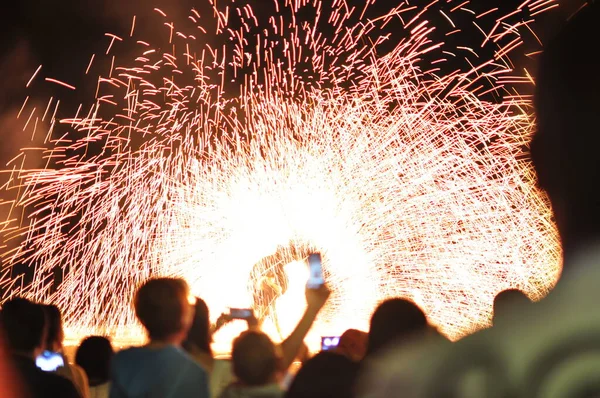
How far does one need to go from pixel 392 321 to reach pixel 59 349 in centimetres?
294

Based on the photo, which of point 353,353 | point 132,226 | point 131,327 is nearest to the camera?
point 353,353

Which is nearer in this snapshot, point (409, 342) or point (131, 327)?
point (409, 342)

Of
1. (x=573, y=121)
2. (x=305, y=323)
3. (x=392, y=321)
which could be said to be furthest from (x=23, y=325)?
(x=573, y=121)

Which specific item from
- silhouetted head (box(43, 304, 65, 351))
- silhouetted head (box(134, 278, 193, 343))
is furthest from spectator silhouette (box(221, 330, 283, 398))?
silhouetted head (box(43, 304, 65, 351))

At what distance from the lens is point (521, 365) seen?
0.77 metres

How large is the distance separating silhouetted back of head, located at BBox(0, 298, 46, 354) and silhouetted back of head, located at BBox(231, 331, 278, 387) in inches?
38.4

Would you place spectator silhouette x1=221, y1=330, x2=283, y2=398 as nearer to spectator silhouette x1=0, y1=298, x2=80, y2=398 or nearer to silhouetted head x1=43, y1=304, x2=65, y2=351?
spectator silhouette x1=0, y1=298, x2=80, y2=398

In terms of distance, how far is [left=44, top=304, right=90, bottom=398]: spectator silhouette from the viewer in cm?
506

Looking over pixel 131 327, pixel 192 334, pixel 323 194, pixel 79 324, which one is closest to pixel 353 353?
pixel 192 334

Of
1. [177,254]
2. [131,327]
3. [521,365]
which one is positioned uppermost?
[177,254]

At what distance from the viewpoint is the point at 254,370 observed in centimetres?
388

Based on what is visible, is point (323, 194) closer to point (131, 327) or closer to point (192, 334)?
point (131, 327)

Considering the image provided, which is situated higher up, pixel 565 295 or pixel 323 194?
pixel 323 194

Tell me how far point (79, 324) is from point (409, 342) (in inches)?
794
